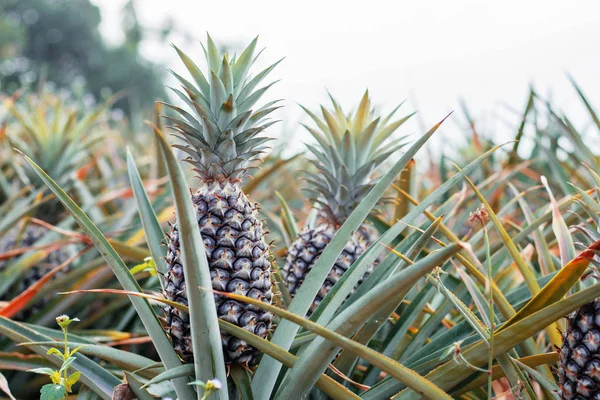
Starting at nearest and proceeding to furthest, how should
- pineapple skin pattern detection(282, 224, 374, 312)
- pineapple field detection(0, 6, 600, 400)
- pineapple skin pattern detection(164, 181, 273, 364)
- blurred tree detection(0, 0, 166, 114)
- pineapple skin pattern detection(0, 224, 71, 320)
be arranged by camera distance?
pineapple field detection(0, 6, 600, 400) → pineapple skin pattern detection(164, 181, 273, 364) → pineapple skin pattern detection(282, 224, 374, 312) → pineapple skin pattern detection(0, 224, 71, 320) → blurred tree detection(0, 0, 166, 114)

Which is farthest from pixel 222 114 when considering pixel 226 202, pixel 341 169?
pixel 341 169

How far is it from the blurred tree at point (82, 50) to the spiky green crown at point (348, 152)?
73.8 feet

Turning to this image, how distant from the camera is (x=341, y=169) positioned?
4.50 ft

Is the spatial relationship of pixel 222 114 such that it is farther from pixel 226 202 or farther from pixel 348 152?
pixel 348 152

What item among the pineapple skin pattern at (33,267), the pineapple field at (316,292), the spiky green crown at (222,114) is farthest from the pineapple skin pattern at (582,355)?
the pineapple skin pattern at (33,267)

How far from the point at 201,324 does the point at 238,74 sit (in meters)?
0.55

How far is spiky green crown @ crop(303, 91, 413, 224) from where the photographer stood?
1.36m

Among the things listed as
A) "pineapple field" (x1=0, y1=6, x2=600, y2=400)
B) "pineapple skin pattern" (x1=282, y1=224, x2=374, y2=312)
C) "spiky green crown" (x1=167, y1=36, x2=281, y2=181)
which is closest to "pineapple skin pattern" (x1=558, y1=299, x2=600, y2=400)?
"pineapple field" (x1=0, y1=6, x2=600, y2=400)

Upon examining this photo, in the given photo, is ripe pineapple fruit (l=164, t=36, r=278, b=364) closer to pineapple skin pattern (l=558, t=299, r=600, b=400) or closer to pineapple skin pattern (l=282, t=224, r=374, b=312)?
pineapple skin pattern (l=282, t=224, r=374, b=312)

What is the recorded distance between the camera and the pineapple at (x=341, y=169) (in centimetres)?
135

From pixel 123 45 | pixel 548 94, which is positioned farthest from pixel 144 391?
pixel 123 45

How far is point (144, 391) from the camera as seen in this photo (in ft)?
3.25

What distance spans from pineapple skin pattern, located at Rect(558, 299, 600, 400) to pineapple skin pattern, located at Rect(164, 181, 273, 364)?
0.58 meters

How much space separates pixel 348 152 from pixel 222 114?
44 cm
